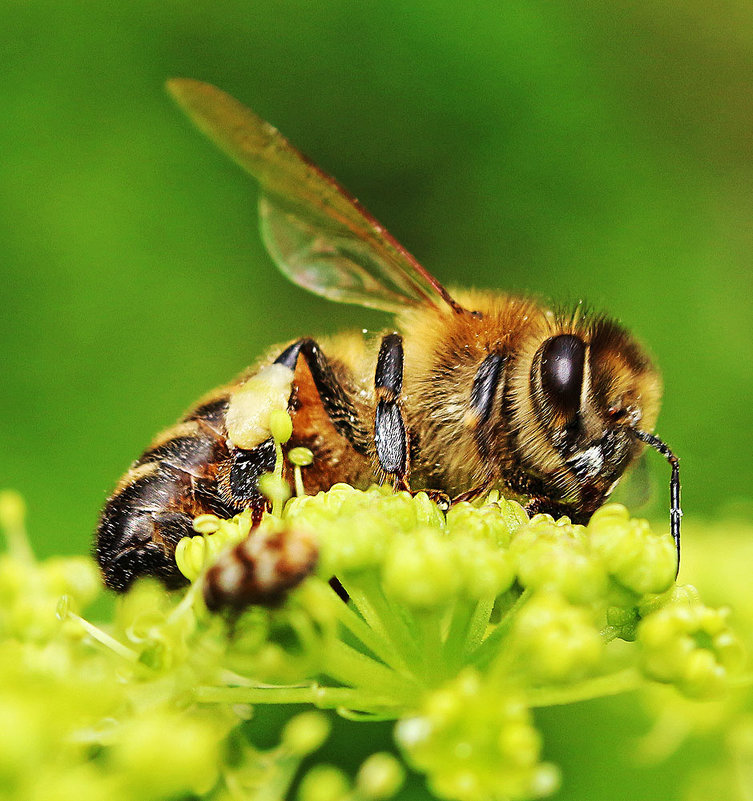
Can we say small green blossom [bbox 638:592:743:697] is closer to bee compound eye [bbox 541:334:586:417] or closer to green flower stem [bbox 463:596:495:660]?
green flower stem [bbox 463:596:495:660]

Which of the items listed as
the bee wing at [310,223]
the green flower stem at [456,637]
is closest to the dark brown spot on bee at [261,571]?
the green flower stem at [456,637]

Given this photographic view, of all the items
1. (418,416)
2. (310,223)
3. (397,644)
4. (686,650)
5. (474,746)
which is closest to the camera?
(474,746)

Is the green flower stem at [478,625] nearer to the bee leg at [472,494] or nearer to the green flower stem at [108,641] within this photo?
the bee leg at [472,494]

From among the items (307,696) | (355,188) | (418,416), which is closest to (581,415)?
(418,416)

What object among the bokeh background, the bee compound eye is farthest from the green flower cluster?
the bokeh background

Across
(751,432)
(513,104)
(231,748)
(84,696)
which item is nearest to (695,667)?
(231,748)

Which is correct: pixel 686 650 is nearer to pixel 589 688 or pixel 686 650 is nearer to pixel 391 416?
pixel 589 688

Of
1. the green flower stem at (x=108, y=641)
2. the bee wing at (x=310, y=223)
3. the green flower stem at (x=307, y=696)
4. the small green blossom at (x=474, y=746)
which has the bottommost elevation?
the small green blossom at (x=474, y=746)
